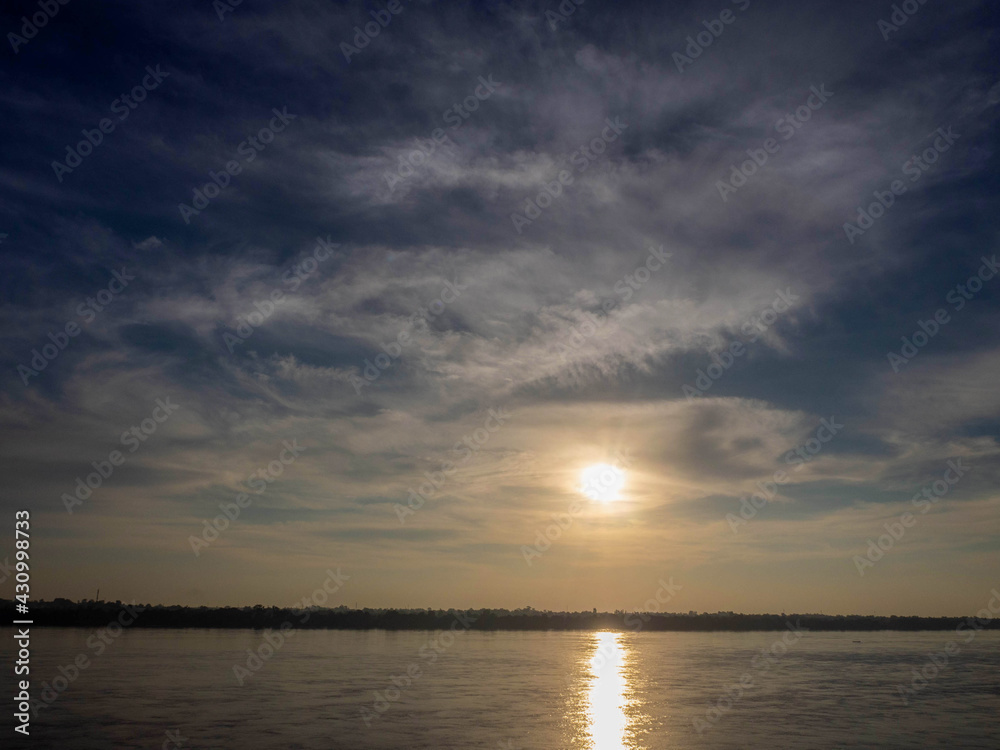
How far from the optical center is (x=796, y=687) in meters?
57.6

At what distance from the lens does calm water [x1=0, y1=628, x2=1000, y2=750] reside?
32.7 meters

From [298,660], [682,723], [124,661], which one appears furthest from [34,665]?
[682,723]

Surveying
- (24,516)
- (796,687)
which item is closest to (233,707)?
(24,516)

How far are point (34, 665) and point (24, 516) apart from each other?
43.5 metres

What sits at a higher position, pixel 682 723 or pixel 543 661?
pixel 682 723

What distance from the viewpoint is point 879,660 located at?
91.4m

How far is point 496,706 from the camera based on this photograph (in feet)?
141

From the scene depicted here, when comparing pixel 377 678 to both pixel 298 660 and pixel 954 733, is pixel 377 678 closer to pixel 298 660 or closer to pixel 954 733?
pixel 298 660

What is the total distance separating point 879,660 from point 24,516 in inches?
3851

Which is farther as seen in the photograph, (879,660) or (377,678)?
(879,660)

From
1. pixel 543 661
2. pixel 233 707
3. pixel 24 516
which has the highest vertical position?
pixel 24 516

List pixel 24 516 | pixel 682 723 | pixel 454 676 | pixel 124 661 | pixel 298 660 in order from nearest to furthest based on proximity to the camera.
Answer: pixel 24 516 → pixel 682 723 → pixel 454 676 → pixel 124 661 → pixel 298 660

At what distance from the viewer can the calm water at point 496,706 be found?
3272 centimetres

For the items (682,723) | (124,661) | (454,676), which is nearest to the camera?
(682,723)
